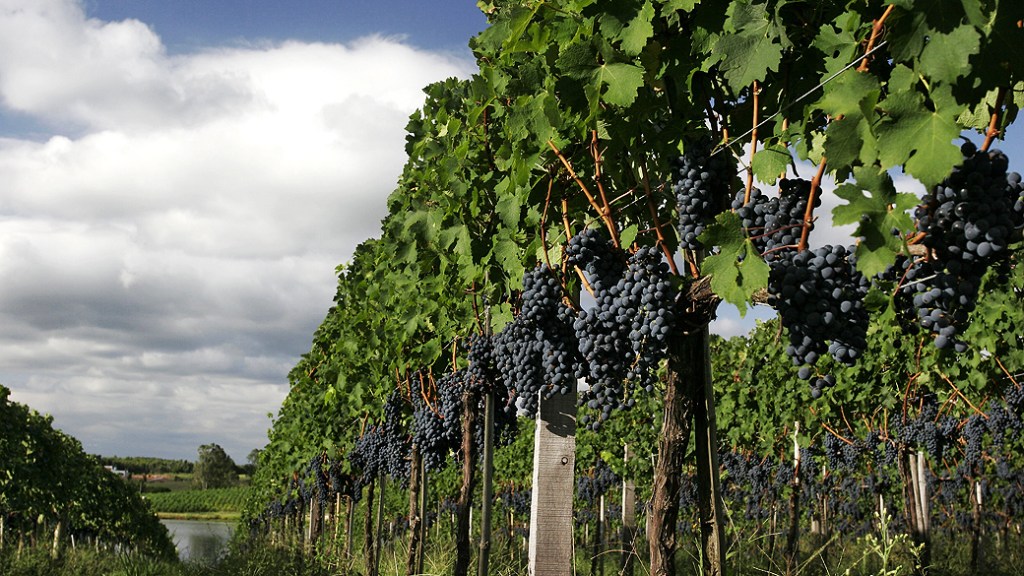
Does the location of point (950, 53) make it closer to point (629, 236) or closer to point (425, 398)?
point (629, 236)

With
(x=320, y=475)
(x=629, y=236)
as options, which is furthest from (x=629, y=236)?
(x=320, y=475)

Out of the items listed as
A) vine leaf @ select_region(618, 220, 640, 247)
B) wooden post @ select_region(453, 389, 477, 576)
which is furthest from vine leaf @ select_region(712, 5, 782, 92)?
wooden post @ select_region(453, 389, 477, 576)

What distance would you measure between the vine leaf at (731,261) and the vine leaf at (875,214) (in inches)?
12.1

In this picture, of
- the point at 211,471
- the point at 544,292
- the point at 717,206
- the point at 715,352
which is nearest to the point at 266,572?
the point at 715,352

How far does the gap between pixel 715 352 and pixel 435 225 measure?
1214 cm

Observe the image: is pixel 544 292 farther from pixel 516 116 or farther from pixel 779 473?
pixel 779 473

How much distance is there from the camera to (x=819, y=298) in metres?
2.39

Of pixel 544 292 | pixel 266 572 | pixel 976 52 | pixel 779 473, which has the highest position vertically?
pixel 976 52

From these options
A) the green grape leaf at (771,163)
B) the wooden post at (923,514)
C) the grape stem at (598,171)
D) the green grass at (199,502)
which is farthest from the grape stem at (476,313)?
the green grass at (199,502)

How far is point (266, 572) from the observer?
13.7 metres

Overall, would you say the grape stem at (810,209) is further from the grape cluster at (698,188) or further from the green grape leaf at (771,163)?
the grape cluster at (698,188)

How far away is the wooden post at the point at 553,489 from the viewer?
13.6 feet

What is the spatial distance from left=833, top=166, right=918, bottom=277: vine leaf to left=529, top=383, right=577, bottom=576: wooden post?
2.22 m

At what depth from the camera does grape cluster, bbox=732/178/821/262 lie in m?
2.44
